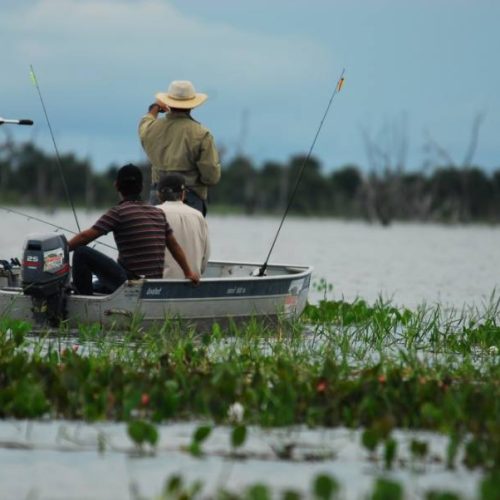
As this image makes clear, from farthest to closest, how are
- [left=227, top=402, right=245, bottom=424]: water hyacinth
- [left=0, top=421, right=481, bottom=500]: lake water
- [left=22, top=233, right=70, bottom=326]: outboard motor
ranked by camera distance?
[left=22, top=233, right=70, bottom=326]: outboard motor → [left=227, top=402, right=245, bottom=424]: water hyacinth → [left=0, top=421, right=481, bottom=500]: lake water

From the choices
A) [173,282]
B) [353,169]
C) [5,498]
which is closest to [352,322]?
[173,282]

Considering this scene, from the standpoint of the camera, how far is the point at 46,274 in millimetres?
10461

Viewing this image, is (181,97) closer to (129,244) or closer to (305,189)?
(129,244)

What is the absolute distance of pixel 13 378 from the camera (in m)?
7.43

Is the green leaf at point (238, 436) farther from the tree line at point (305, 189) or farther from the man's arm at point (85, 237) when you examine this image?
the tree line at point (305, 189)

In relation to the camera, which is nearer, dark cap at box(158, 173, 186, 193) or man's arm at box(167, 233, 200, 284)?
man's arm at box(167, 233, 200, 284)

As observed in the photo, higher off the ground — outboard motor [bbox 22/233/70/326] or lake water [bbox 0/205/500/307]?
outboard motor [bbox 22/233/70/326]

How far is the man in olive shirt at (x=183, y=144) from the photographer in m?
12.2

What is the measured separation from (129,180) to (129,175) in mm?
67

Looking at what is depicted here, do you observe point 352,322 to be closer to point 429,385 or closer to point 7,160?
point 429,385

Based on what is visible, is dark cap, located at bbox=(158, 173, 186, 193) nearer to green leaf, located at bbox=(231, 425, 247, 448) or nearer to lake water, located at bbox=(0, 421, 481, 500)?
lake water, located at bbox=(0, 421, 481, 500)

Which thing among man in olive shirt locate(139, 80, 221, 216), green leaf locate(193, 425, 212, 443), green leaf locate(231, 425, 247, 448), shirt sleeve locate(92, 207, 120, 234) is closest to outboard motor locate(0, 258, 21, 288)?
man in olive shirt locate(139, 80, 221, 216)

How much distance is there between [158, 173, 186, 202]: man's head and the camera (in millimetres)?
11277

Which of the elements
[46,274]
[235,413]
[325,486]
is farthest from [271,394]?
[46,274]
